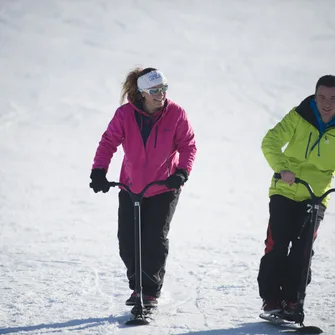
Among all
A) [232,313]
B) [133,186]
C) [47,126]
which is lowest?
[232,313]

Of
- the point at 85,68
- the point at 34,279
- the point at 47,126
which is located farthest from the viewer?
the point at 85,68

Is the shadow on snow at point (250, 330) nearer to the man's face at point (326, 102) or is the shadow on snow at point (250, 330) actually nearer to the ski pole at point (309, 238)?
the ski pole at point (309, 238)

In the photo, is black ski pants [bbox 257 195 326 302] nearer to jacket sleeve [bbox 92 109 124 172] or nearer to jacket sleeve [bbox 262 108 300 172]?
jacket sleeve [bbox 262 108 300 172]

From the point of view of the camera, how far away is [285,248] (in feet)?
15.7

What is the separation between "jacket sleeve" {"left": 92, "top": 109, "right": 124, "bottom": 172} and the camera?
500 cm

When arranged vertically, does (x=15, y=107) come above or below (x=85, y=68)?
below

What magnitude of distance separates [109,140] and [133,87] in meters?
0.48

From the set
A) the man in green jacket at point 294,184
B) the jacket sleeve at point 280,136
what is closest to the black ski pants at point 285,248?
the man in green jacket at point 294,184

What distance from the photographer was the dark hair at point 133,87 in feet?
16.6

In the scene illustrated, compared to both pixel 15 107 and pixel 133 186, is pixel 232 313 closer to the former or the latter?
pixel 133 186

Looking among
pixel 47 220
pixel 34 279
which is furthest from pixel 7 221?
pixel 34 279

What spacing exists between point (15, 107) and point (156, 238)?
13134 mm

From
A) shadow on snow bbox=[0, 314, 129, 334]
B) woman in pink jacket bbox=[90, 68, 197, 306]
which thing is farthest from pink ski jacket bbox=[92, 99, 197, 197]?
shadow on snow bbox=[0, 314, 129, 334]

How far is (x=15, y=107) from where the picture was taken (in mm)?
17312
